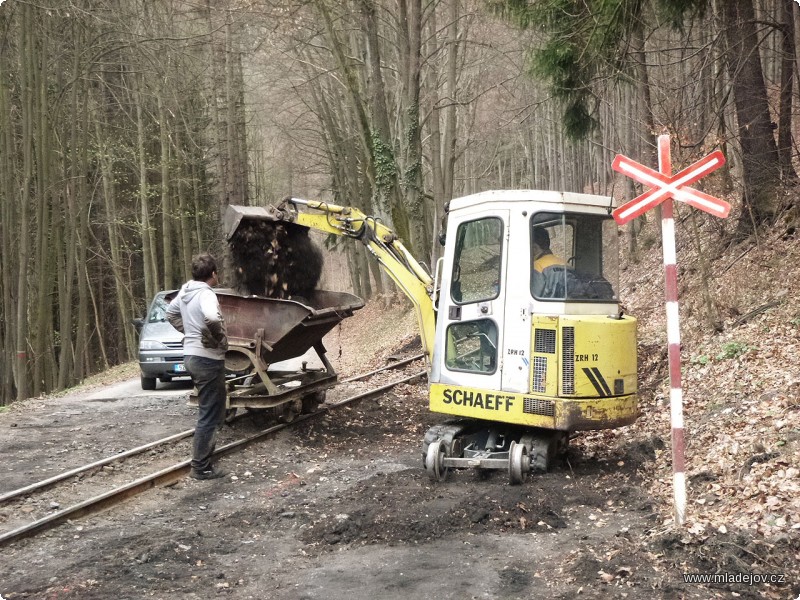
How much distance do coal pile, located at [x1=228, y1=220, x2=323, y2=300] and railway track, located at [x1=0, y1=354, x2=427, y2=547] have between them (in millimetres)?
1774

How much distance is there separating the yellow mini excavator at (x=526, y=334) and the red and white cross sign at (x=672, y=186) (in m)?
1.69

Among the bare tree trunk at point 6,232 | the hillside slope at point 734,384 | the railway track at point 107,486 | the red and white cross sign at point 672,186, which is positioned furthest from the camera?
the bare tree trunk at point 6,232

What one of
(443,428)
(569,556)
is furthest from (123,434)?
(569,556)

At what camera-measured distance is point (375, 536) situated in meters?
6.39

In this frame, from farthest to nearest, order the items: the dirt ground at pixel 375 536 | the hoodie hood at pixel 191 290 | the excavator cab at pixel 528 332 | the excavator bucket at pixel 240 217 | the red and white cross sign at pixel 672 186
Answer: the excavator bucket at pixel 240 217 → the hoodie hood at pixel 191 290 → the excavator cab at pixel 528 332 → the red and white cross sign at pixel 672 186 → the dirt ground at pixel 375 536

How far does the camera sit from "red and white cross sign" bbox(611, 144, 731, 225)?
5.81 metres

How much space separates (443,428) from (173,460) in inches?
123

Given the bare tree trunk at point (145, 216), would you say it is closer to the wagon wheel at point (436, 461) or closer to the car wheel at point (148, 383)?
the car wheel at point (148, 383)

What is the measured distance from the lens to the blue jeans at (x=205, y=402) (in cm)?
838

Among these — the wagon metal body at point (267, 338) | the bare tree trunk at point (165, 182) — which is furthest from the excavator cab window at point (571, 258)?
the bare tree trunk at point (165, 182)

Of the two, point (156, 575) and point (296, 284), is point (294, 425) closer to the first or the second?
point (296, 284)

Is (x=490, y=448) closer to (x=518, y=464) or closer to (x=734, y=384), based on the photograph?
(x=518, y=464)

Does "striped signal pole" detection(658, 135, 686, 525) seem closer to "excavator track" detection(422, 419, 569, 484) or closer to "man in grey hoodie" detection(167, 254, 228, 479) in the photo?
"excavator track" detection(422, 419, 569, 484)

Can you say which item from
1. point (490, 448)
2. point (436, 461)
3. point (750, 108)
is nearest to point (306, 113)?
point (750, 108)
